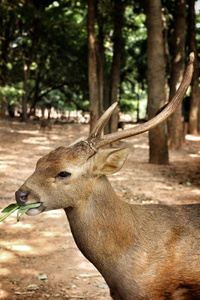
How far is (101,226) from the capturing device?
2.86 meters

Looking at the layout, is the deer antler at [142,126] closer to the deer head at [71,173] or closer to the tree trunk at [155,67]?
the deer head at [71,173]

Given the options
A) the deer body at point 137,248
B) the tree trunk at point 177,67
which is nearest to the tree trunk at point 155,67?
the tree trunk at point 177,67

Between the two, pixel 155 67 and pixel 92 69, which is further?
pixel 92 69

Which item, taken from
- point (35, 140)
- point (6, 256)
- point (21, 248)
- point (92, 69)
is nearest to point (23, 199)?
point (6, 256)

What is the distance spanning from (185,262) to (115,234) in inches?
21.4

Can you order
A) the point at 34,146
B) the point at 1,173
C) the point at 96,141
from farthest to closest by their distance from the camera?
the point at 34,146
the point at 1,173
the point at 96,141

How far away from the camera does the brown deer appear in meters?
2.75

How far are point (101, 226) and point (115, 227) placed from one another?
0.35 feet

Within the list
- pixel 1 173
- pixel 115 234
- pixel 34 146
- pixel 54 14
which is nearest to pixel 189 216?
pixel 115 234

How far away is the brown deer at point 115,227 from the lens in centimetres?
275

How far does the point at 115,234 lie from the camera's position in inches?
113

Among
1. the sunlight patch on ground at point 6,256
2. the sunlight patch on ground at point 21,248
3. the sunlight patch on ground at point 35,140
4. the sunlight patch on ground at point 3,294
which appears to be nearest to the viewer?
the sunlight patch on ground at point 3,294

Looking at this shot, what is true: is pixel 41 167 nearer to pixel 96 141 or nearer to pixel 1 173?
pixel 96 141

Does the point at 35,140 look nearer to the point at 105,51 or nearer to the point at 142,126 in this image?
the point at 105,51
